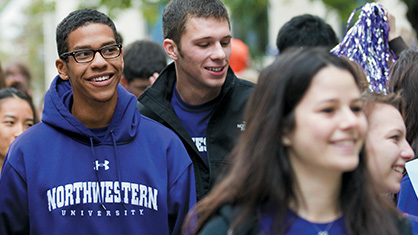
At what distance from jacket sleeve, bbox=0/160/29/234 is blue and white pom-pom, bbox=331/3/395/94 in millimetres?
2402

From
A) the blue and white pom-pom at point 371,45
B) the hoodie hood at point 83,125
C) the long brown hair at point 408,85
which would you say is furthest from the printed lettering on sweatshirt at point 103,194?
the blue and white pom-pom at point 371,45

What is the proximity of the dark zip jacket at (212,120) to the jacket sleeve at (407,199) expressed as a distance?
109cm

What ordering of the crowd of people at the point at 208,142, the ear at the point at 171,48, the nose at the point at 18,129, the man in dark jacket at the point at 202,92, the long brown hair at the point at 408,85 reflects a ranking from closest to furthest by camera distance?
the crowd of people at the point at 208,142, the long brown hair at the point at 408,85, the man in dark jacket at the point at 202,92, the ear at the point at 171,48, the nose at the point at 18,129

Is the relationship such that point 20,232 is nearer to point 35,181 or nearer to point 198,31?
point 35,181

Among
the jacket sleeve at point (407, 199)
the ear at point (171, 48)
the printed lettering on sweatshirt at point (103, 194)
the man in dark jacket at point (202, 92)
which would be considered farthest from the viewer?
the ear at point (171, 48)

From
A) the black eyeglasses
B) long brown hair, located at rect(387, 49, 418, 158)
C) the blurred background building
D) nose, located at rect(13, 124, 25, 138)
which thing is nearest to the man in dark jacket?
the black eyeglasses

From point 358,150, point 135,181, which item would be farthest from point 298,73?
point 135,181

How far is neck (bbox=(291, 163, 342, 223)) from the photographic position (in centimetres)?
264

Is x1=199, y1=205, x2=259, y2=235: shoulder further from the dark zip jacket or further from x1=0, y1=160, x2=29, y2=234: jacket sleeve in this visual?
the dark zip jacket

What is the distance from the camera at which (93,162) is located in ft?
12.2

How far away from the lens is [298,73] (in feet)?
8.66

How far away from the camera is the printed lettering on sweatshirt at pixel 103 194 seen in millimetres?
3572

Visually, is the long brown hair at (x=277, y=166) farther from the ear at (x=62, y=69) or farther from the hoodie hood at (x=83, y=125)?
the ear at (x=62, y=69)

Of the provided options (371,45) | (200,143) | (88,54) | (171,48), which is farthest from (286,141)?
(371,45)
